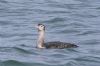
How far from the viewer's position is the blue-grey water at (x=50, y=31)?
22219 millimetres

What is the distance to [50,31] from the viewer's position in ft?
90.5

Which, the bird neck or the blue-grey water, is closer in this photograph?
the blue-grey water

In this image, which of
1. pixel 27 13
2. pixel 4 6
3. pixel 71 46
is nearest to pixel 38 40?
pixel 71 46

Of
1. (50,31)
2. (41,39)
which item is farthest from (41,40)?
(50,31)

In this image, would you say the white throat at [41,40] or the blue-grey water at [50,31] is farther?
the white throat at [41,40]

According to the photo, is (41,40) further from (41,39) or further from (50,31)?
(50,31)

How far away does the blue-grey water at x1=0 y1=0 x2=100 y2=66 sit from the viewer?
22219mm

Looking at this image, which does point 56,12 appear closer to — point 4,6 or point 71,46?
point 4,6

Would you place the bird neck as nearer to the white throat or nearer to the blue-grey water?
the white throat

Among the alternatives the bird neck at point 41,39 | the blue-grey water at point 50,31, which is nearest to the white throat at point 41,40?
the bird neck at point 41,39

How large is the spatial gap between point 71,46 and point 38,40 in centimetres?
139

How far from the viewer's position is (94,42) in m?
25.1

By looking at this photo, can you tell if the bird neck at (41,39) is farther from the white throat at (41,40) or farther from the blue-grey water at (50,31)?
the blue-grey water at (50,31)

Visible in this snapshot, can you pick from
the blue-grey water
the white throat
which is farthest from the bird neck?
the blue-grey water
